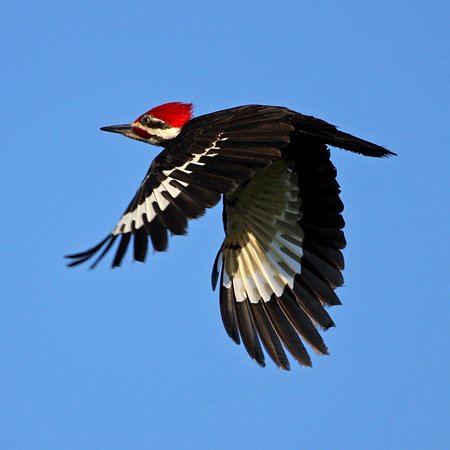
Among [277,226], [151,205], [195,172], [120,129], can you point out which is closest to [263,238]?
[277,226]

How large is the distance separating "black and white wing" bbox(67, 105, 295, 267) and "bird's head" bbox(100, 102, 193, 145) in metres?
1.31

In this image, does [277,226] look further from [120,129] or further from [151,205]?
[151,205]

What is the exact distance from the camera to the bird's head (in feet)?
24.9

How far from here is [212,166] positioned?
17.9 ft

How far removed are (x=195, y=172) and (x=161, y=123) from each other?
92.8 inches

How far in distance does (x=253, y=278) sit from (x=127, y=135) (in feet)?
6.32

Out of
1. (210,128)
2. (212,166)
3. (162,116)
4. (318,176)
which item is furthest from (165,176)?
(162,116)

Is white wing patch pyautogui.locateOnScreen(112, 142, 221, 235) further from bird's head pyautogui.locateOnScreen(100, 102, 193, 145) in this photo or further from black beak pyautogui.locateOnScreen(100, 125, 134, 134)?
black beak pyautogui.locateOnScreen(100, 125, 134, 134)

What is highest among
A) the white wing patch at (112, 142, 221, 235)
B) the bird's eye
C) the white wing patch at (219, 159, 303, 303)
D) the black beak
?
the bird's eye

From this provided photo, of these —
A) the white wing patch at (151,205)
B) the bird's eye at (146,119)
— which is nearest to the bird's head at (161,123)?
the bird's eye at (146,119)

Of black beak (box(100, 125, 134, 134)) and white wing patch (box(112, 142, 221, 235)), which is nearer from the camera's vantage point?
white wing patch (box(112, 142, 221, 235))

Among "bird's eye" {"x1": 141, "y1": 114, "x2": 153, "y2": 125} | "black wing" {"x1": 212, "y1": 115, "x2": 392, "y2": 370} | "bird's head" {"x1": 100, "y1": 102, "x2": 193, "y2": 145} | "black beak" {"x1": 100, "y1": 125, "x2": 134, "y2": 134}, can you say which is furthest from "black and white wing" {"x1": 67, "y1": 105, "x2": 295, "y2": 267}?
"black beak" {"x1": 100, "y1": 125, "x2": 134, "y2": 134}

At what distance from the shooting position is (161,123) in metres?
7.65

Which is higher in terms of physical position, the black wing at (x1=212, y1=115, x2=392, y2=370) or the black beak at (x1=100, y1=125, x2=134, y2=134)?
the black beak at (x1=100, y1=125, x2=134, y2=134)
